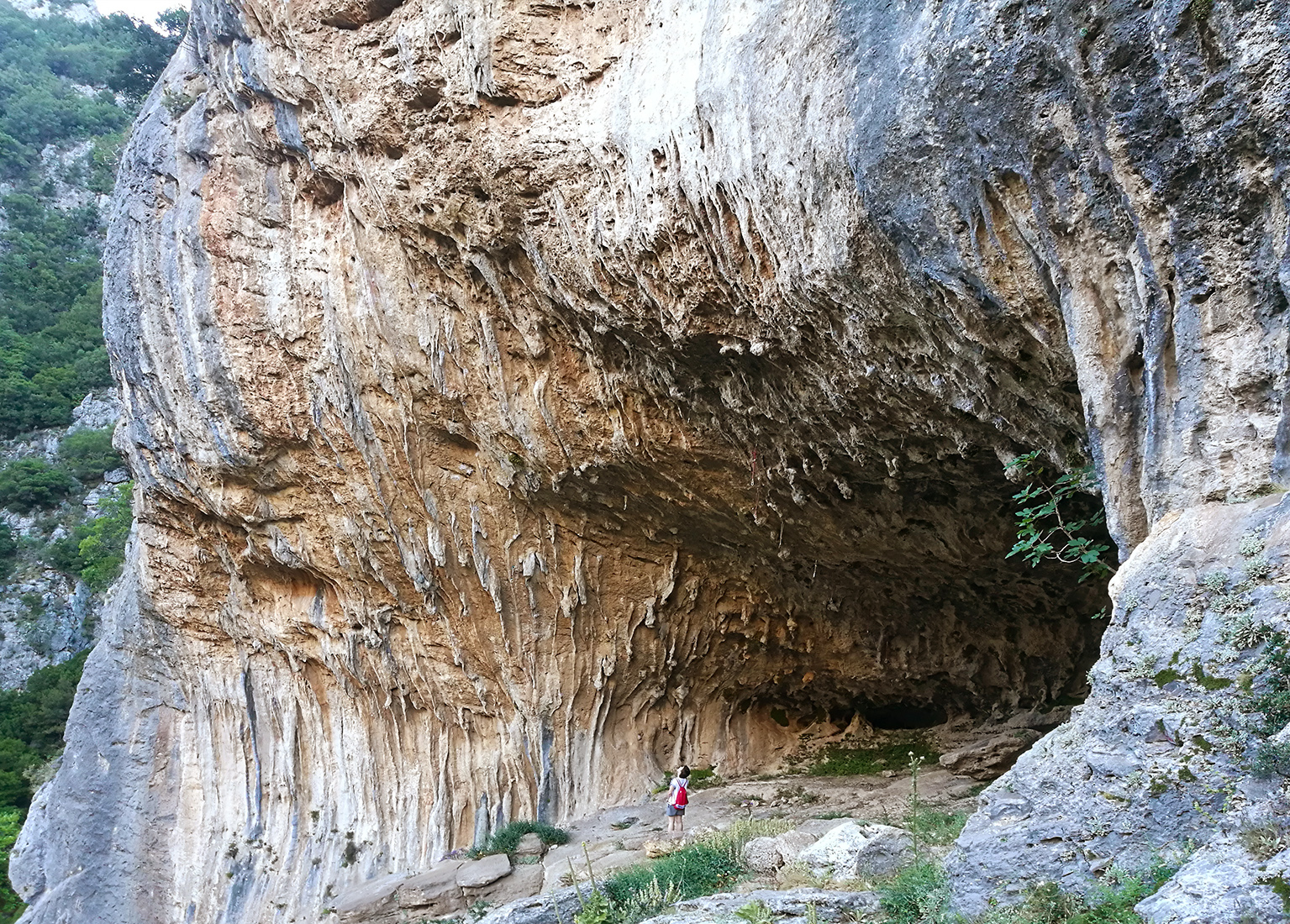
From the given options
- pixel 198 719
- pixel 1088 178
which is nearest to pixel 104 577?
pixel 198 719

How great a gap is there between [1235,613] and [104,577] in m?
26.4

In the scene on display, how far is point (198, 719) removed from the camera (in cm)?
1293

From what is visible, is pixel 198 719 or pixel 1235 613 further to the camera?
pixel 198 719

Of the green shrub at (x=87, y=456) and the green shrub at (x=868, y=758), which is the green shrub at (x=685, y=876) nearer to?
the green shrub at (x=868, y=758)

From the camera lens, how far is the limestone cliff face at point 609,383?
13.1 feet

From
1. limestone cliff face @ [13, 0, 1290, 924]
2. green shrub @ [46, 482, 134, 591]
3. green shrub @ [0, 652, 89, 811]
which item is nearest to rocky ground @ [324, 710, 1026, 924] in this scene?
limestone cliff face @ [13, 0, 1290, 924]

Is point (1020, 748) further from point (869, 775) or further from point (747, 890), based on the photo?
point (747, 890)

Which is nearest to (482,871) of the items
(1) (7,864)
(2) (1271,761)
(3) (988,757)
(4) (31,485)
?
(3) (988,757)

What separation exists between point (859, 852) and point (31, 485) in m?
27.8

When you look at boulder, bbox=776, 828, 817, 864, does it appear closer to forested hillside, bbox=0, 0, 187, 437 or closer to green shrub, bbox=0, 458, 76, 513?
green shrub, bbox=0, 458, 76, 513

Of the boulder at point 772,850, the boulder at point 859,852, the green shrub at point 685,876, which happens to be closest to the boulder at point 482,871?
the green shrub at point 685,876

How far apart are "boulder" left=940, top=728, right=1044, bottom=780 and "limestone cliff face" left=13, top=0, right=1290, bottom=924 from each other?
4.35ft

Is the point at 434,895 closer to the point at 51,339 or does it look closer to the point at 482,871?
the point at 482,871

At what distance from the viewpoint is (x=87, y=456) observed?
86.9ft
